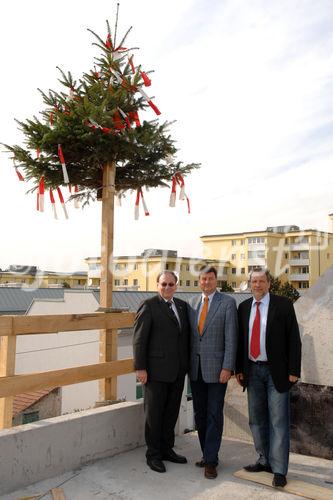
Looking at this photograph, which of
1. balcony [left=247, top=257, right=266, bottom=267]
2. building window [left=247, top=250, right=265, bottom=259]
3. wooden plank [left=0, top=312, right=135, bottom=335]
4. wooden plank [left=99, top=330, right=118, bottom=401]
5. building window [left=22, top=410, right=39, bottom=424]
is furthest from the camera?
building window [left=247, top=250, right=265, bottom=259]

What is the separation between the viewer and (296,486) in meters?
3.62

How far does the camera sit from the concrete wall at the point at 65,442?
3.55 meters

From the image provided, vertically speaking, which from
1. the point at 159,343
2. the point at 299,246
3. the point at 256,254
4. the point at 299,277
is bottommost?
the point at 159,343

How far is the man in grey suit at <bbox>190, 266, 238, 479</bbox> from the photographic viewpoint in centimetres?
394

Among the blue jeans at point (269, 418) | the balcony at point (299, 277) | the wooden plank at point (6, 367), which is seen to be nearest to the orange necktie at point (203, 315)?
the blue jeans at point (269, 418)

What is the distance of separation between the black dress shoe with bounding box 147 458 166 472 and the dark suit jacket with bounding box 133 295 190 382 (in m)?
0.69

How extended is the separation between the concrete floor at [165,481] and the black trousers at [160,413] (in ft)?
0.57

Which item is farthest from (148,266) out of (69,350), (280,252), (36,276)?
(69,350)

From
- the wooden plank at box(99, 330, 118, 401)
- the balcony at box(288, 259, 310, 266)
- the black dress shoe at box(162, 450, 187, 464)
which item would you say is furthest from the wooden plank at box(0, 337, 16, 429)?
the balcony at box(288, 259, 310, 266)

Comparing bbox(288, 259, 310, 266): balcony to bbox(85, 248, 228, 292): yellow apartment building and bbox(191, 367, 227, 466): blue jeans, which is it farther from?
bbox(191, 367, 227, 466): blue jeans

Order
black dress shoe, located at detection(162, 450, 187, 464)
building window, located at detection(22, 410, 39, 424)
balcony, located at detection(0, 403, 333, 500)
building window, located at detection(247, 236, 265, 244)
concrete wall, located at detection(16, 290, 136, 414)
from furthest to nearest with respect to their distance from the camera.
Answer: building window, located at detection(247, 236, 265, 244) → concrete wall, located at detection(16, 290, 136, 414) → building window, located at detection(22, 410, 39, 424) → black dress shoe, located at detection(162, 450, 187, 464) → balcony, located at detection(0, 403, 333, 500)

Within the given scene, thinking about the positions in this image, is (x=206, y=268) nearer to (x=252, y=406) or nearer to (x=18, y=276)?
(x=252, y=406)

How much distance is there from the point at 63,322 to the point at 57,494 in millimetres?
1323

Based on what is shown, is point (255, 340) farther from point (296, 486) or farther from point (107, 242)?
point (107, 242)
